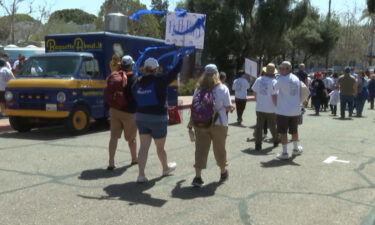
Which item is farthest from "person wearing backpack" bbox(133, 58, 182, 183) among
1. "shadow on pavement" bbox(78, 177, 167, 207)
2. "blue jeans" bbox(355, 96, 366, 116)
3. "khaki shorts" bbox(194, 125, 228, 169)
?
"blue jeans" bbox(355, 96, 366, 116)

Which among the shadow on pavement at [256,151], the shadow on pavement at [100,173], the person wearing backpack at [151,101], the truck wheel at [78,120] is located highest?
the person wearing backpack at [151,101]

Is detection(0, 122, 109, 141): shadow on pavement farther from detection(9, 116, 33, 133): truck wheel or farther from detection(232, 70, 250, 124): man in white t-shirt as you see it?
detection(232, 70, 250, 124): man in white t-shirt

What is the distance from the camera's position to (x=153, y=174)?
23.4 ft

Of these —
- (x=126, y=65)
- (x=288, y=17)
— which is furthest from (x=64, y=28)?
(x=126, y=65)

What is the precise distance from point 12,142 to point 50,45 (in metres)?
3.96

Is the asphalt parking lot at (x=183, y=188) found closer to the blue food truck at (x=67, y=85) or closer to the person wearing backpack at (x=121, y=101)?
the person wearing backpack at (x=121, y=101)

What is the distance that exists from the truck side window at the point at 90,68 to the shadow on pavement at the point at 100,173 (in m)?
4.53

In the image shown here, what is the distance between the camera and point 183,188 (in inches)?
251

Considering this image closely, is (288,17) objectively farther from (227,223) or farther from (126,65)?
(227,223)

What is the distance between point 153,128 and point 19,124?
6.33 metres

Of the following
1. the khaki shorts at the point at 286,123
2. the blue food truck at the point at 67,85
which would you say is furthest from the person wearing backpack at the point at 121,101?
the blue food truck at the point at 67,85

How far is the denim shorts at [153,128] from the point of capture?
634 centimetres

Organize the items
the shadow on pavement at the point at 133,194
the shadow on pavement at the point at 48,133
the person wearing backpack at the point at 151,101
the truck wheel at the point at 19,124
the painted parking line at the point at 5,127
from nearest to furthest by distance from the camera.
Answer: the shadow on pavement at the point at 133,194, the person wearing backpack at the point at 151,101, the shadow on pavement at the point at 48,133, the truck wheel at the point at 19,124, the painted parking line at the point at 5,127

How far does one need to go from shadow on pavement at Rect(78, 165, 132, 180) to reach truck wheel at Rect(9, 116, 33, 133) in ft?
16.0
